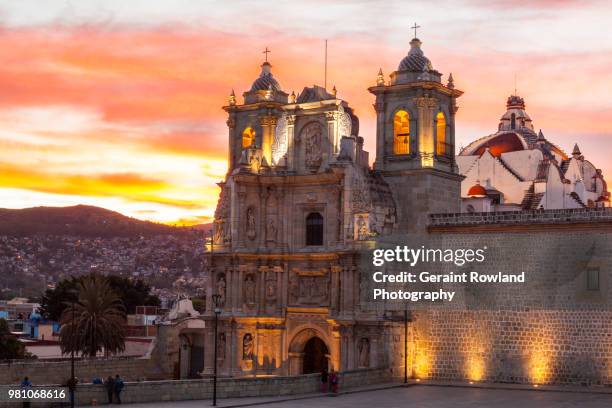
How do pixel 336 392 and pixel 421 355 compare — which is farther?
pixel 421 355

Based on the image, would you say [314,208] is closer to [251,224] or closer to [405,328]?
[251,224]

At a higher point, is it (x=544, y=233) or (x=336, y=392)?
(x=544, y=233)

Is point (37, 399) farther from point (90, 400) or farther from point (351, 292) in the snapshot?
point (351, 292)

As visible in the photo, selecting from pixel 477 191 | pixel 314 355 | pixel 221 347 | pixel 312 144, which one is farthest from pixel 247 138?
pixel 477 191

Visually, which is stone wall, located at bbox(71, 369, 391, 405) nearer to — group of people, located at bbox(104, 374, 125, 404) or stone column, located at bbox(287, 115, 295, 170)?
group of people, located at bbox(104, 374, 125, 404)

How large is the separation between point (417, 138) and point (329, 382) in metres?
10.9

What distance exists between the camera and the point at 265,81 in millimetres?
43656

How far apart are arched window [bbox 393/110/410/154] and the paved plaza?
34.3ft

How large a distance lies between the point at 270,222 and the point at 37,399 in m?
14.8

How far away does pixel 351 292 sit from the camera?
3909 centimetres

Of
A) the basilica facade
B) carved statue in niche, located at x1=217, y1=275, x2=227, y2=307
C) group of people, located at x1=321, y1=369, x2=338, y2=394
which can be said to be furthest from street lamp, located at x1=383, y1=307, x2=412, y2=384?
carved statue in niche, located at x1=217, y1=275, x2=227, y2=307

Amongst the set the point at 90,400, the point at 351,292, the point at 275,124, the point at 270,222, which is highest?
the point at 275,124

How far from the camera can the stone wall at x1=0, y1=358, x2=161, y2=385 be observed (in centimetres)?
3994

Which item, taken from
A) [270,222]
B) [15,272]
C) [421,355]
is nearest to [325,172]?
[270,222]
